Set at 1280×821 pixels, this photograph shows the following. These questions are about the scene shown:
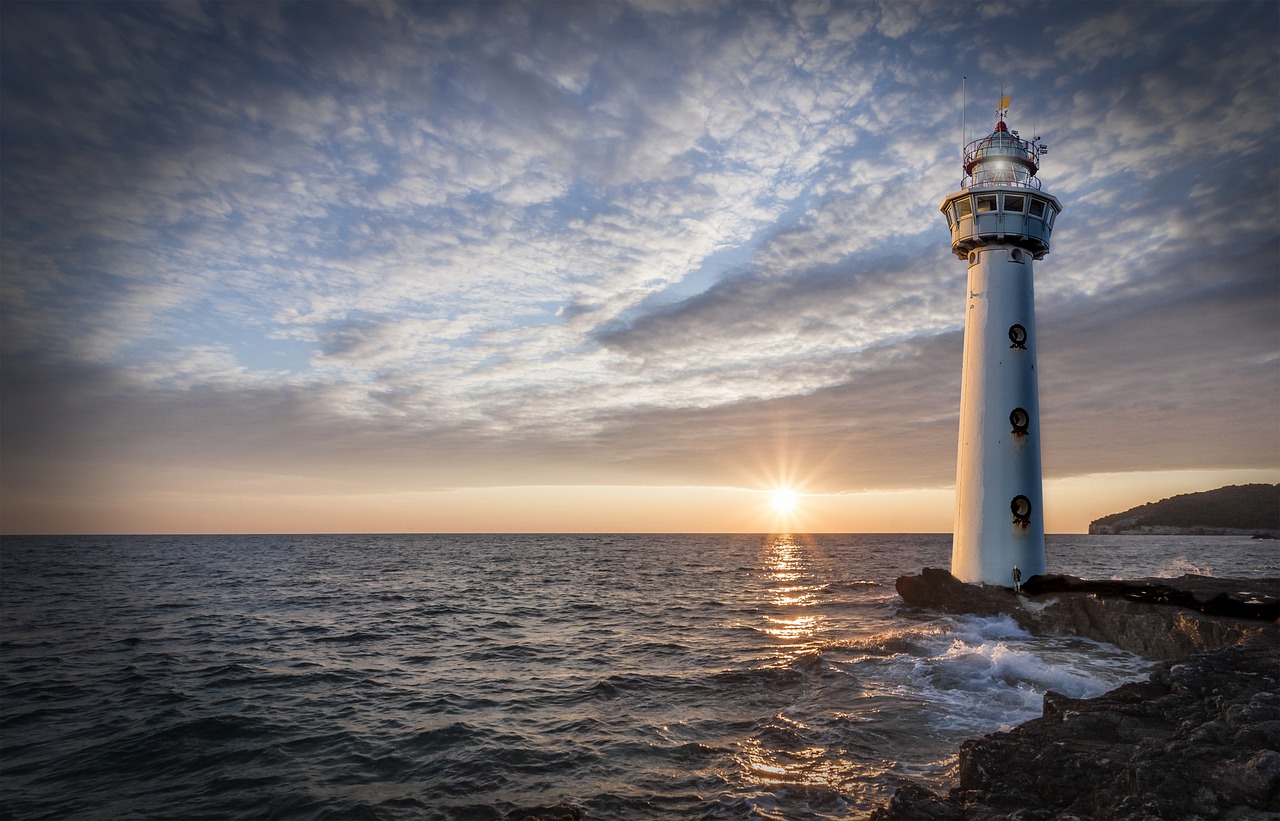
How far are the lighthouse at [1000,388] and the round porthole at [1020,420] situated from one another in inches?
1.5

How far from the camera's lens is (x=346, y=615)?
30531 millimetres

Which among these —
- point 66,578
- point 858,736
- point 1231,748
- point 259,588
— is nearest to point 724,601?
point 858,736

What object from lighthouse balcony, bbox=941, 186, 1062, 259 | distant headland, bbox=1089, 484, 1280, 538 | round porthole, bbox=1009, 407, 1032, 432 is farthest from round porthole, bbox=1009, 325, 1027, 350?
distant headland, bbox=1089, 484, 1280, 538

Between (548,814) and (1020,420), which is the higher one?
(1020,420)

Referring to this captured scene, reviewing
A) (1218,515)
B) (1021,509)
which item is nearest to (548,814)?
(1021,509)

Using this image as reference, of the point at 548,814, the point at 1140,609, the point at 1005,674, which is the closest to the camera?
the point at 548,814

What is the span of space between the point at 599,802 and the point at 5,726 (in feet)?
47.4

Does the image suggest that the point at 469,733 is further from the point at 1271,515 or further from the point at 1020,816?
the point at 1271,515

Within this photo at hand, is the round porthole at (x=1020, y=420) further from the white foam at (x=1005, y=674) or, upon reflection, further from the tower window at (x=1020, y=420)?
the white foam at (x=1005, y=674)

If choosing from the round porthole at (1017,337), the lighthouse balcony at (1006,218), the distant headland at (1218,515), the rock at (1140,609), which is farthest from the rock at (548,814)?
the distant headland at (1218,515)

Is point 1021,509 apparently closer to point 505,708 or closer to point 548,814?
point 505,708

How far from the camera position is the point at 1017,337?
2253cm

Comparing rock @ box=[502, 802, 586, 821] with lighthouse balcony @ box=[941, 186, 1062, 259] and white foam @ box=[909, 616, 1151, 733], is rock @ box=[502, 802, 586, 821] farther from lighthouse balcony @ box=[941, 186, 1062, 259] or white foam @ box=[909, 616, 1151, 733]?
lighthouse balcony @ box=[941, 186, 1062, 259]

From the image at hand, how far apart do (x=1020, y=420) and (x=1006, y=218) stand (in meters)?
7.79
